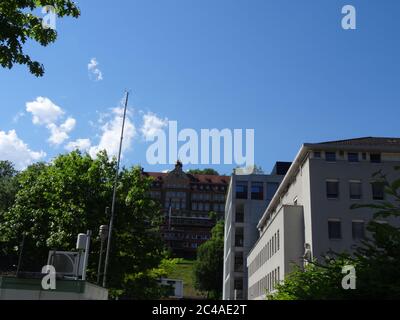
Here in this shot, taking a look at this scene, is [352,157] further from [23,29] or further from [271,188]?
[271,188]

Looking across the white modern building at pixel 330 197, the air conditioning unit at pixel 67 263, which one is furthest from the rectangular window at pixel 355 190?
the air conditioning unit at pixel 67 263

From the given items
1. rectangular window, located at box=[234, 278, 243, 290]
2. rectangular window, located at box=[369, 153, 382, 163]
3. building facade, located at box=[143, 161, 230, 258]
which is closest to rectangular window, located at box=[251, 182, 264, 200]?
rectangular window, located at box=[234, 278, 243, 290]

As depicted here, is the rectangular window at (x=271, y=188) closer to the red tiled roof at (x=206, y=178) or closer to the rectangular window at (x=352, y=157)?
the rectangular window at (x=352, y=157)

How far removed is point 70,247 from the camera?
3347 cm

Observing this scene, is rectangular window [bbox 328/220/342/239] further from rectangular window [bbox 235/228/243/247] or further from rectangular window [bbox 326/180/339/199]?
rectangular window [bbox 235/228/243/247]

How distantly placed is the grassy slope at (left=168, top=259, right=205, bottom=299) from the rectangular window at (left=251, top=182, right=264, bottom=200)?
2825cm

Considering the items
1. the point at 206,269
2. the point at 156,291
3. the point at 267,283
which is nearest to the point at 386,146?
the point at 267,283

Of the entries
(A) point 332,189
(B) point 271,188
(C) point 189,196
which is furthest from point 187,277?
(A) point 332,189

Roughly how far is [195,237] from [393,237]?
13762 centimetres

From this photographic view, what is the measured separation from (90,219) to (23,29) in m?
25.5

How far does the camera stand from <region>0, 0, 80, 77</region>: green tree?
989 cm

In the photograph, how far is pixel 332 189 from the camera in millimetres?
39750
